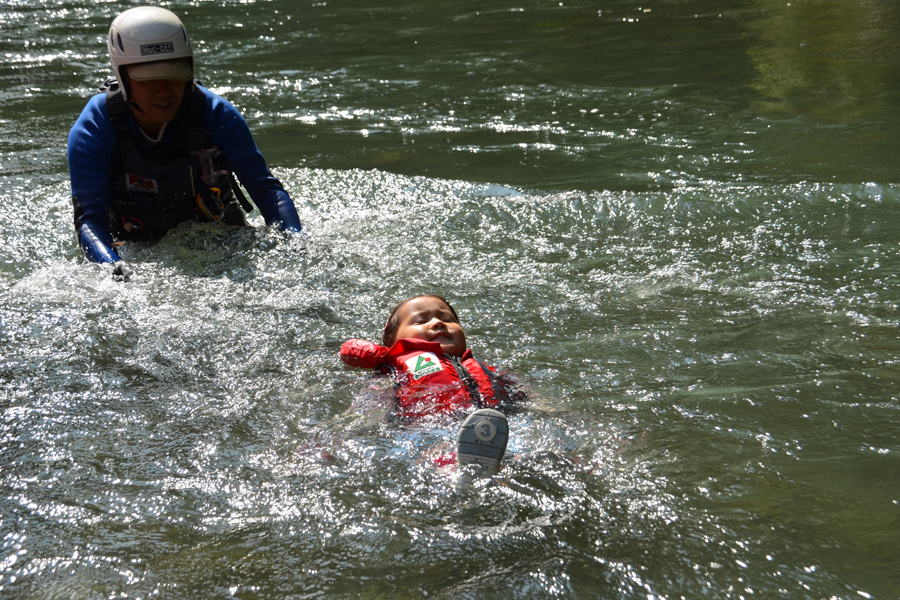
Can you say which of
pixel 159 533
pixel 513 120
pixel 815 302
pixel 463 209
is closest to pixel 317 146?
pixel 513 120

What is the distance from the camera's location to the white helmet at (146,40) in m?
4.98

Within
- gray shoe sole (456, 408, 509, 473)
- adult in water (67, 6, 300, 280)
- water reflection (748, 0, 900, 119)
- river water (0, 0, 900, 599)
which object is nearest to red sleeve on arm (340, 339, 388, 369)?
river water (0, 0, 900, 599)

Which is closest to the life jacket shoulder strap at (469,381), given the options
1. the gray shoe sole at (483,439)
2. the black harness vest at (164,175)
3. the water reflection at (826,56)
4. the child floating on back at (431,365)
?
the child floating on back at (431,365)

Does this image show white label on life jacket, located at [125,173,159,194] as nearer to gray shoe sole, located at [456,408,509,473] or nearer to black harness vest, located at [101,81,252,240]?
black harness vest, located at [101,81,252,240]

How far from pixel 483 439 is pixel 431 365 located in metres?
0.86

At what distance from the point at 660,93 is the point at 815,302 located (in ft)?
19.3

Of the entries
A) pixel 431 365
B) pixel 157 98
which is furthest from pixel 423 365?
pixel 157 98

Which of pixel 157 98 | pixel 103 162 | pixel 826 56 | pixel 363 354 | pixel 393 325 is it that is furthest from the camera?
pixel 826 56

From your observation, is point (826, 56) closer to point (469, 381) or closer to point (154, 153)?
point (154, 153)

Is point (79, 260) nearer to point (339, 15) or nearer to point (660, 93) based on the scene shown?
point (660, 93)

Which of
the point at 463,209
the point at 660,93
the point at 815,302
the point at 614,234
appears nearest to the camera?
the point at 815,302

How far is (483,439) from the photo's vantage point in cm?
306

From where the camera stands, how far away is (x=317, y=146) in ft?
29.3

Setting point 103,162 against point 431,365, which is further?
point 103,162
